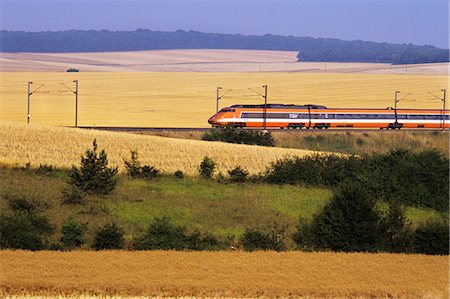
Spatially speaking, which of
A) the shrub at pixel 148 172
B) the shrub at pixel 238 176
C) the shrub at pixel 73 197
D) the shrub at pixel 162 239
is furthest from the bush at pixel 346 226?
the shrub at pixel 148 172

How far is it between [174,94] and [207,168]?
8731cm

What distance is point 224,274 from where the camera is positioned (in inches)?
1045

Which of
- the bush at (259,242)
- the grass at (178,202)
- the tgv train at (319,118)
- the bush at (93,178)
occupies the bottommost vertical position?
the grass at (178,202)

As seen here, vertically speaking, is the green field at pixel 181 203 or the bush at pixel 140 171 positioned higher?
the bush at pixel 140 171

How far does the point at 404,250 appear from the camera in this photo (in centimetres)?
3431

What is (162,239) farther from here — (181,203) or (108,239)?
(181,203)

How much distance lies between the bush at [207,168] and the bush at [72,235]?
2134 cm

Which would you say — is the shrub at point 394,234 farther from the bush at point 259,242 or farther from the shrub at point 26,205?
the shrub at point 26,205

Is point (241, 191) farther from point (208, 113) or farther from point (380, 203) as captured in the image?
point (208, 113)

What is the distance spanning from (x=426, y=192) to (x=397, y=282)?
2707 cm

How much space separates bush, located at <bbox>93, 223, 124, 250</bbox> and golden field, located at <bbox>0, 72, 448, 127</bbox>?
6554 centimetres

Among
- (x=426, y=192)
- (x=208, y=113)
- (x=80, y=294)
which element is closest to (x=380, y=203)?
(x=426, y=192)

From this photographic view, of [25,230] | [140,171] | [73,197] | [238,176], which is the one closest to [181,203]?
[73,197]

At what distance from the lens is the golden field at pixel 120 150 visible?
208 ft
